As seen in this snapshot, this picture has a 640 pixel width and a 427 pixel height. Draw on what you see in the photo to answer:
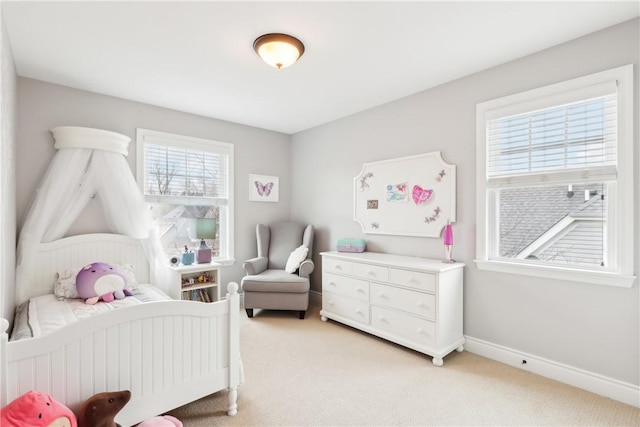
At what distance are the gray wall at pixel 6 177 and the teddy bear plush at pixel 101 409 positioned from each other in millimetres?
1096

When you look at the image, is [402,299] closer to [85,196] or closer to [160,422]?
[160,422]

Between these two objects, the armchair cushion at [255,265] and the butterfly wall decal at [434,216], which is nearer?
the butterfly wall decal at [434,216]

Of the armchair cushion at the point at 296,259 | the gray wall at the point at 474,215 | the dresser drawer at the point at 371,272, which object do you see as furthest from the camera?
the armchair cushion at the point at 296,259

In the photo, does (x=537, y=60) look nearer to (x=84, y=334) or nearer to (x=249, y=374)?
(x=249, y=374)

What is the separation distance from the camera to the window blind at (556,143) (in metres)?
2.18

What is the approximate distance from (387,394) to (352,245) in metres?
1.76

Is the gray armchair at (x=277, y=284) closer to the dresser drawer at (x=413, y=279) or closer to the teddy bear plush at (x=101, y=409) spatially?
the dresser drawer at (x=413, y=279)

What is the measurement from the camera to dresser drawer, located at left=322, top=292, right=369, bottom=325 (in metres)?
3.20

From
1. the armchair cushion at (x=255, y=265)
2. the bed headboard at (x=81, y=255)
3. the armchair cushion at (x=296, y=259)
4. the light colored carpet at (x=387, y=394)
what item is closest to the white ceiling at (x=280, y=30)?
the bed headboard at (x=81, y=255)

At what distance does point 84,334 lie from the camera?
155cm

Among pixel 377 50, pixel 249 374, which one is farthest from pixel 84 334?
pixel 377 50

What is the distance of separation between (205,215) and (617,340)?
4.13 m

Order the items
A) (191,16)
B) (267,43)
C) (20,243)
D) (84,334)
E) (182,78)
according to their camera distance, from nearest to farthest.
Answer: (84,334) → (191,16) → (267,43) → (20,243) → (182,78)

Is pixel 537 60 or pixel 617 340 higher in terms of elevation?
pixel 537 60
